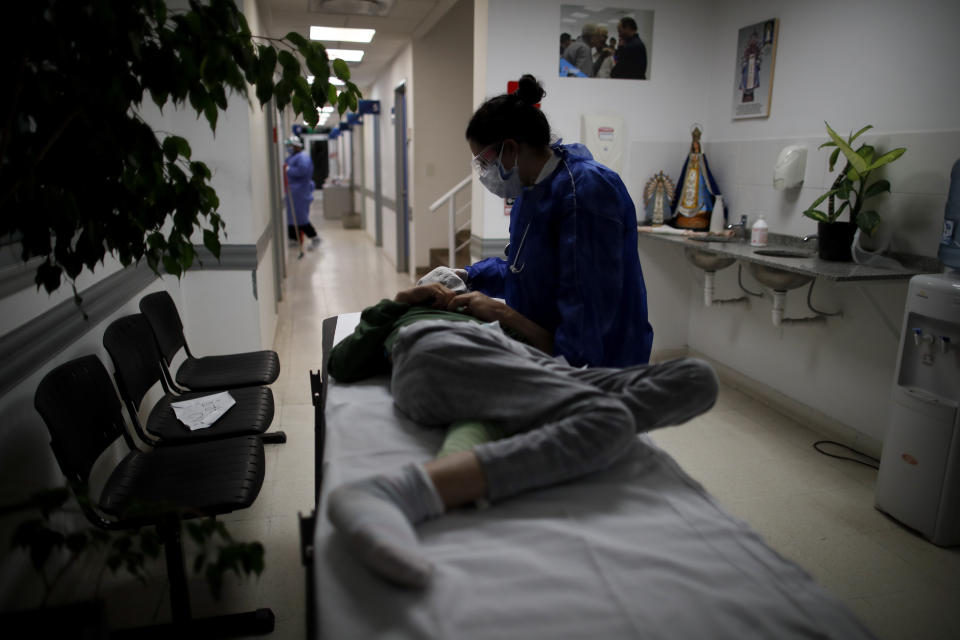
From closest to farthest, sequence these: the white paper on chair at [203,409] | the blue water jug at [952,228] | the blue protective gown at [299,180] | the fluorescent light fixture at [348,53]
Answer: the white paper on chair at [203,409], the blue water jug at [952,228], the fluorescent light fixture at [348,53], the blue protective gown at [299,180]

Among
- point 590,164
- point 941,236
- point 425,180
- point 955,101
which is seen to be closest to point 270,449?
point 590,164

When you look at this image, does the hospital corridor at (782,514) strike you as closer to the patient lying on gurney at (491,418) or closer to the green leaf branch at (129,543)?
the patient lying on gurney at (491,418)

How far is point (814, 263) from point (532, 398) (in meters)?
2.15

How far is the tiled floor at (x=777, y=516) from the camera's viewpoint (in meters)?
2.01

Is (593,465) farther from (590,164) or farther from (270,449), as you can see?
(270,449)

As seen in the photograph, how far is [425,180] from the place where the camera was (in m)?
6.78

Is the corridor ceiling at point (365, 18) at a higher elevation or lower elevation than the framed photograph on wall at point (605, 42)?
higher

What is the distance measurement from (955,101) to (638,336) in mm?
1895

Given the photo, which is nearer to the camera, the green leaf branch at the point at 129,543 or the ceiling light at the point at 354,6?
the green leaf branch at the point at 129,543

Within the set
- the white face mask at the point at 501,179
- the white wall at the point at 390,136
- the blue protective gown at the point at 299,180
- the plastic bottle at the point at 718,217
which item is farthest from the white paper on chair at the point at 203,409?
the blue protective gown at the point at 299,180

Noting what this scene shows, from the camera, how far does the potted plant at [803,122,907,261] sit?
282 cm

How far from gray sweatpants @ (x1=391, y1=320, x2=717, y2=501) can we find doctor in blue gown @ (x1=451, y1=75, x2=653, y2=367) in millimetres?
321

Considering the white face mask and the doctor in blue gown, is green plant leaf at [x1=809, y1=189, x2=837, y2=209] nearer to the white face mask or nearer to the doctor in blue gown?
the doctor in blue gown

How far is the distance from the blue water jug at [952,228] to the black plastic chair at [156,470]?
2617mm
